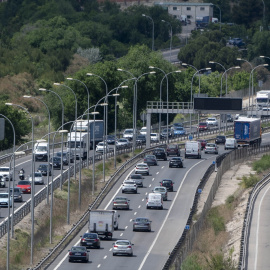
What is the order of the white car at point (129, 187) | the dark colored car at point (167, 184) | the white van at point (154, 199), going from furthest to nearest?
the dark colored car at point (167, 184), the white car at point (129, 187), the white van at point (154, 199)

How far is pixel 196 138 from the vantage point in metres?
143

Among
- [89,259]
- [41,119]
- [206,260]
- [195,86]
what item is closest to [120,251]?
[89,259]

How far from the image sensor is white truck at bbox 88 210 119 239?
83.6m

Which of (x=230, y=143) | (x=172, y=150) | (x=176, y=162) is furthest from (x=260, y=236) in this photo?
(x=230, y=143)

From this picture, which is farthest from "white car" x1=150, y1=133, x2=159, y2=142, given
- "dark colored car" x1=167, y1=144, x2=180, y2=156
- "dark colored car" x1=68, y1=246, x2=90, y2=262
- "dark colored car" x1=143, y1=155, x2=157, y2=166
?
"dark colored car" x1=68, y1=246, x2=90, y2=262

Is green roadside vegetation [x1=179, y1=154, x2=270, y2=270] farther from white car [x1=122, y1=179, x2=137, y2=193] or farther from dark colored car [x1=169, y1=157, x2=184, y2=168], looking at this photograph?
white car [x1=122, y1=179, x2=137, y2=193]

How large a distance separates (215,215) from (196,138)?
1851 inches

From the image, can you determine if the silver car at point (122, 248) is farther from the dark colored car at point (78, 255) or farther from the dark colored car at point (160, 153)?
the dark colored car at point (160, 153)

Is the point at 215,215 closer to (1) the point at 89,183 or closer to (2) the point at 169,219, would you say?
(2) the point at 169,219

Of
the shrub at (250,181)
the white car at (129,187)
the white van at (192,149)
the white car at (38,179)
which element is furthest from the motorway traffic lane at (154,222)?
the white car at (38,179)

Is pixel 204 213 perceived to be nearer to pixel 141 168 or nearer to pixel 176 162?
pixel 141 168

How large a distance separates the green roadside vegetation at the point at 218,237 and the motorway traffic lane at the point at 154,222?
2064 mm

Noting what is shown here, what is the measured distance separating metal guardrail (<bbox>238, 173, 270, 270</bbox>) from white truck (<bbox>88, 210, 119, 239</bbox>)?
9.76m

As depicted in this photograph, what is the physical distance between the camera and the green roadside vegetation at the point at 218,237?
69.9 metres
